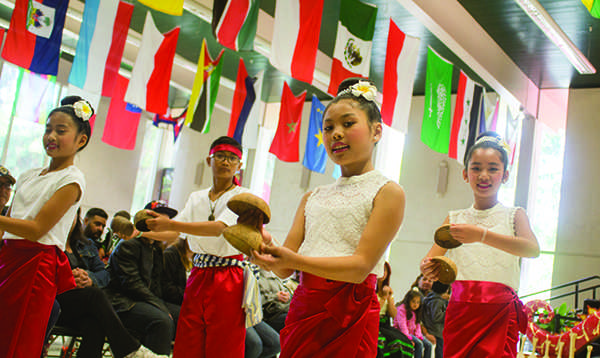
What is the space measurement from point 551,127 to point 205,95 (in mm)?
9181

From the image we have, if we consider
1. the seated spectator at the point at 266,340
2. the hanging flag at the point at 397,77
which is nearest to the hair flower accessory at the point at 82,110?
the seated spectator at the point at 266,340

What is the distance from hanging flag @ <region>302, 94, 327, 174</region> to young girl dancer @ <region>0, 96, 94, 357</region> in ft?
26.3

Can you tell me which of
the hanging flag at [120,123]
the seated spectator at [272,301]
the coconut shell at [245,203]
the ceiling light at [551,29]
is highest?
the ceiling light at [551,29]

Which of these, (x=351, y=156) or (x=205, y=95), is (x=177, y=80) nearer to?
(x=205, y=95)

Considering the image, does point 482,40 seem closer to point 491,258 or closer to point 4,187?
point 491,258

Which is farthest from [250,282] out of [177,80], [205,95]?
[177,80]

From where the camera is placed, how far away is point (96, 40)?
289 inches

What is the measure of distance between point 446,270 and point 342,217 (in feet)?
2.39

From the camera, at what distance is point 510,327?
272cm

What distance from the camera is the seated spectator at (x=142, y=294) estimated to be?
450cm

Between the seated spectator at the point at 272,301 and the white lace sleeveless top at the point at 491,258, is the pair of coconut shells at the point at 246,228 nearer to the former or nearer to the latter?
the white lace sleeveless top at the point at 491,258

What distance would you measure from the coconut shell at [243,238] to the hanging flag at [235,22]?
5542 millimetres

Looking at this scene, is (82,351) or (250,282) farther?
(82,351)

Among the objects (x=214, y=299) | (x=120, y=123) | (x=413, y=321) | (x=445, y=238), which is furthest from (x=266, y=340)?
(x=120, y=123)
